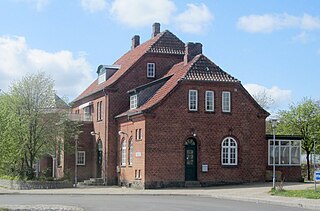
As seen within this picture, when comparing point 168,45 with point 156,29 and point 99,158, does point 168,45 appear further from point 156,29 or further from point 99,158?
point 99,158

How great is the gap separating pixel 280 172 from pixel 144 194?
12.8 meters

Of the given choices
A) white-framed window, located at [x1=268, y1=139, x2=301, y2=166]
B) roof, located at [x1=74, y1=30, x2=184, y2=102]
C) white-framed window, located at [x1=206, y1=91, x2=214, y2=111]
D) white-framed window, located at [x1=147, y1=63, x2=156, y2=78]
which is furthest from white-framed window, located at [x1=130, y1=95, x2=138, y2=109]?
white-framed window, located at [x1=268, y1=139, x2=301, y2=166]

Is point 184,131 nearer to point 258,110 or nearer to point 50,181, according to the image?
point 258,110

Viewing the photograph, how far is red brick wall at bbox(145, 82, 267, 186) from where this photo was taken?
130 ft

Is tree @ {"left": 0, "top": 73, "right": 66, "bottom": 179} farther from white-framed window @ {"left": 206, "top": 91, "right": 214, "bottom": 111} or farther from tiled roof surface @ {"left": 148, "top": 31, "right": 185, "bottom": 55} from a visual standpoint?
white-framed window @ {"left": 206, "top": 91, "right": 214, "bottom": 111}

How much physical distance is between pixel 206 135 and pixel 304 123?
19043mm

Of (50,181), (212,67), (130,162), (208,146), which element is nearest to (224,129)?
(208,146)

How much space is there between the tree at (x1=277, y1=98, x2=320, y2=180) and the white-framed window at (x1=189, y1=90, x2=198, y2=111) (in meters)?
18.6

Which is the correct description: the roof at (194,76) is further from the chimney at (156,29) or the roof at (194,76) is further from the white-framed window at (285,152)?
the chimney at (156,29)

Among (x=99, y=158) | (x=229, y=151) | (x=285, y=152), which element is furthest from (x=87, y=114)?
(x=285, y=152)

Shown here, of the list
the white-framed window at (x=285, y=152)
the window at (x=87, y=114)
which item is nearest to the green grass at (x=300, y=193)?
the white-framed window at (x=285, y=152)

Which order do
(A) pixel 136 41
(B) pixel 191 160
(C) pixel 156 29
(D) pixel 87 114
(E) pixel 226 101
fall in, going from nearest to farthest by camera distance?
(B) pixel 191 160, (E) pixel 226 101, (C) pixel 156 29, (D) pixel 87 114, (A) pixel 136 41

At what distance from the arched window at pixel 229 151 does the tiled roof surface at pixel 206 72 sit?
442 centimetres

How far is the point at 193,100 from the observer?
1614 inches
